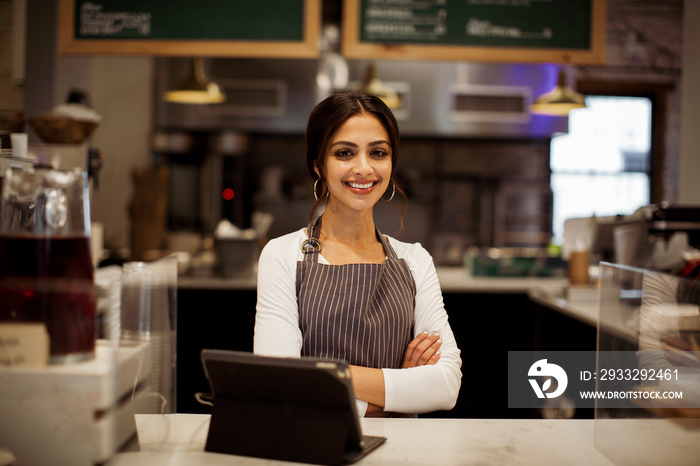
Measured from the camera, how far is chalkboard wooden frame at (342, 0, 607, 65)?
9.18ft

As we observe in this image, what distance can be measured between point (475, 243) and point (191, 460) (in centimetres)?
532

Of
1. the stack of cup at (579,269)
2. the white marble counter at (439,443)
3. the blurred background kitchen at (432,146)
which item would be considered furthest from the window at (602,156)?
the white marble counter at (439,443)

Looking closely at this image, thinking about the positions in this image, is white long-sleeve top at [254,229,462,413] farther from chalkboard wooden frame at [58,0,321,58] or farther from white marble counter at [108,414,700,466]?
chalkboard wooden frame at [58,0,321,58]

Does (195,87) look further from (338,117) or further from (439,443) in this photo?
(439,443)

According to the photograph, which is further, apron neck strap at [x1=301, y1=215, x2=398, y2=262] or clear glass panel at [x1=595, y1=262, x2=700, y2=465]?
apron neck strap at [x1=301, y1=215, x2=398, y2=262]

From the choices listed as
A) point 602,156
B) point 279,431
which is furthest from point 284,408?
point 602,156

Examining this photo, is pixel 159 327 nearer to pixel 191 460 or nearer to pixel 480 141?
pixel 191 460

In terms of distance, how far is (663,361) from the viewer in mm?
→ 1051

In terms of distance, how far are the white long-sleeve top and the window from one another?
536 cm

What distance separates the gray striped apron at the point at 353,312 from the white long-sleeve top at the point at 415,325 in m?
0.03

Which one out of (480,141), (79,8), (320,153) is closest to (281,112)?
(480,141)

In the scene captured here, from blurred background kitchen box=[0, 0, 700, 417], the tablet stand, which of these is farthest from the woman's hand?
blurred background kitchen box=[0, 0, 700, 417]

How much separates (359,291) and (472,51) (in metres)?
1.75

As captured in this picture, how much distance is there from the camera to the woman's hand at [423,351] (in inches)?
56.4
